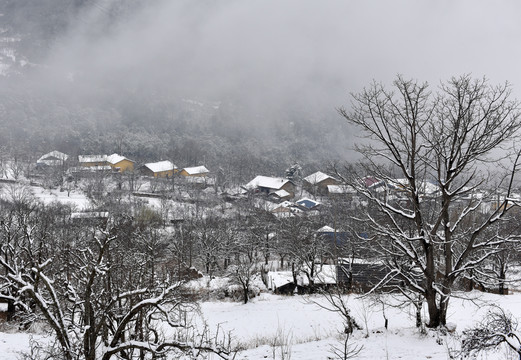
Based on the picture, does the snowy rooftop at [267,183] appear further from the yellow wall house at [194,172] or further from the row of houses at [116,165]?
the row of houses at [116,165]

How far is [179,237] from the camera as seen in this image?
39.8 metres

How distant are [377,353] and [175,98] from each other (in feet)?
539

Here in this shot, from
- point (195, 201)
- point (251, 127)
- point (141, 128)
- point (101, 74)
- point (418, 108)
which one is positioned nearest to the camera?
point (418, 108)

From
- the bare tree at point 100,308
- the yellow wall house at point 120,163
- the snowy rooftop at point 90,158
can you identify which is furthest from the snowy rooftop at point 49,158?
the bare tree at point 100,308

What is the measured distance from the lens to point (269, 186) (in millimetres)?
75875

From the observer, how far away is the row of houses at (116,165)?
75.9m

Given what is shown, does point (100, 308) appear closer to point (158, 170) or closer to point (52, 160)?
point (158, 170)

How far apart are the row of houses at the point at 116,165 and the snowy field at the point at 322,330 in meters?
56.5

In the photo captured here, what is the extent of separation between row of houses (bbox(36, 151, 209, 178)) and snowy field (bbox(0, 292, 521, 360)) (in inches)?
2225

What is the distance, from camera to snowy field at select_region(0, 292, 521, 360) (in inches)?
312

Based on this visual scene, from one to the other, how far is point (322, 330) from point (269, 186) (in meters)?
58.8

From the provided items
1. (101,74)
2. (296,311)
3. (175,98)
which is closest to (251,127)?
(175,98)

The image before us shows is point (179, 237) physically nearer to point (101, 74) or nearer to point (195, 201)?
point (195, 201)

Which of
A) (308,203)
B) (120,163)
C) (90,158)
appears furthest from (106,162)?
(308,203)
